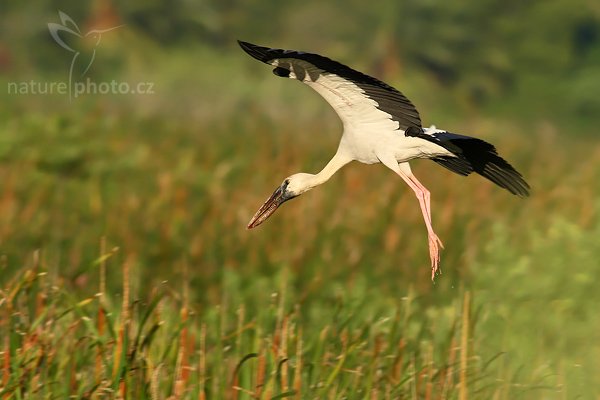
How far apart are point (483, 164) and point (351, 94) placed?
62cm

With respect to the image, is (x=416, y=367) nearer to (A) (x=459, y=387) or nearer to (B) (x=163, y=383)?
(A) (x=459, y=387)

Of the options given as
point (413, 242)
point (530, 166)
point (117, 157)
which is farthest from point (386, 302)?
point (530, 166)

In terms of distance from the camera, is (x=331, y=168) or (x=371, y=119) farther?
(x=331, y=168)

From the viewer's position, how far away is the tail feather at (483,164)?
3867 mm

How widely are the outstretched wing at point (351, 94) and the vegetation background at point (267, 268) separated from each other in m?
1.27

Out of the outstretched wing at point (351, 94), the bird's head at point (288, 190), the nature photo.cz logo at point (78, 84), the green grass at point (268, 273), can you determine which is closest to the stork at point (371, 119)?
the outstretched wing at point (351, 94)

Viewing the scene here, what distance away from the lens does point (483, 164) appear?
13.3 ft

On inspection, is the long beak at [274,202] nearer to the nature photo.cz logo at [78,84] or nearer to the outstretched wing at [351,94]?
the outstretched wing at [351,94]

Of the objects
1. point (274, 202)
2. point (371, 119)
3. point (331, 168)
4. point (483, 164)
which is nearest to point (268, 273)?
point (274, 202)

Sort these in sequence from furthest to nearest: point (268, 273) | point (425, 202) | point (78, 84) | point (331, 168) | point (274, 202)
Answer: point (78, 84)
point (268, 273)
point (274, 202)
point (331, 168)
point (425, 202)

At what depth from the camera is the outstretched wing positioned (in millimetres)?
3625

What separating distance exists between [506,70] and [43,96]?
11.1 metres

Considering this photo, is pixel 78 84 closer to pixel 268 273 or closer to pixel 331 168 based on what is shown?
pixel 268 273

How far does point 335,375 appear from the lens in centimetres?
463
